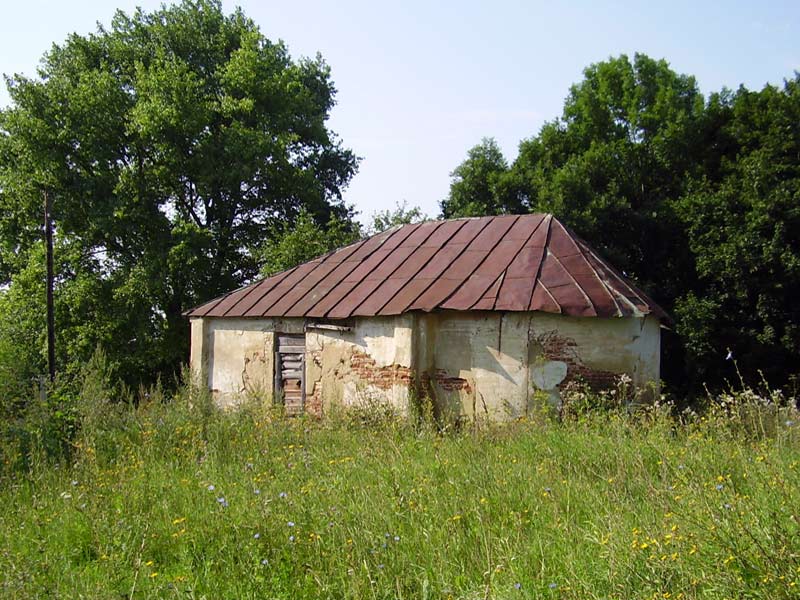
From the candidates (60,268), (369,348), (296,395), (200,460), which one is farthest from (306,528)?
(60,268)

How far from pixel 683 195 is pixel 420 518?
16513 mm

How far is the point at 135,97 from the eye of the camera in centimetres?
2092

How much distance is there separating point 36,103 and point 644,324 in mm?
17644

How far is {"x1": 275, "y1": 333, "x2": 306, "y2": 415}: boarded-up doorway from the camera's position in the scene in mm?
12466

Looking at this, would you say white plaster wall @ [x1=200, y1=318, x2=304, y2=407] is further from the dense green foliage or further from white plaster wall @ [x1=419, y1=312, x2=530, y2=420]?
the dense green foliage

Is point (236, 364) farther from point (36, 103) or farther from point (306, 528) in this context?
point (36, 103)

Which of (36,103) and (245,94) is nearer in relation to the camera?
(36,103)

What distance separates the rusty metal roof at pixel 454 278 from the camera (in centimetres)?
1019

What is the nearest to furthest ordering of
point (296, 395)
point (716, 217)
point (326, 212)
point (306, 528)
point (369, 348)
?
1. point (306, 528)
2. point (369, 348)
3. point (296, 395)
4. point (716, 217)
5. point (326, 212)

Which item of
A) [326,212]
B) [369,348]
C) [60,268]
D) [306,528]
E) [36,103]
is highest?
[36,103]

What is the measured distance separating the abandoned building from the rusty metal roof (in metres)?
0.03

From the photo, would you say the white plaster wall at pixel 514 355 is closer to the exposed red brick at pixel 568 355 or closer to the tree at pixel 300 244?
the exposed red brick at pixel 568 355

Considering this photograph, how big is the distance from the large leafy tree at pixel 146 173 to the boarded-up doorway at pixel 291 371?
7740mm

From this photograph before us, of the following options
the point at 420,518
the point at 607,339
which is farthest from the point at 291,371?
the point at 420,518
